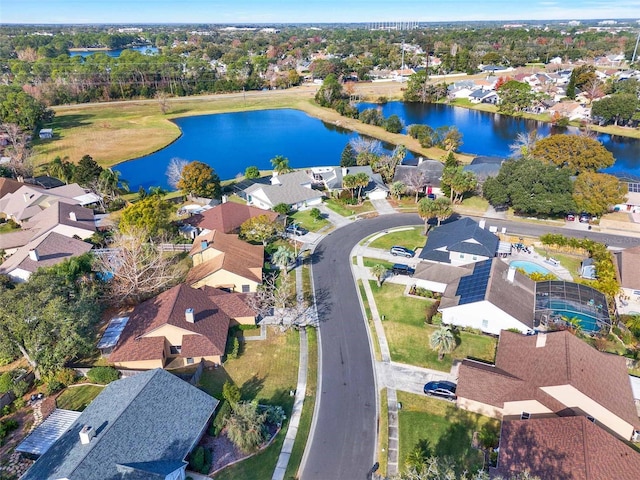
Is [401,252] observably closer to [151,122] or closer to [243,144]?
[243,144]

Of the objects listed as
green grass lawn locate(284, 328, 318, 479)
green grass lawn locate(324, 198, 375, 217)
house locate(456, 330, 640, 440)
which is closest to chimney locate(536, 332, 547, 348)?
house locate(456, 330, 640, 440)

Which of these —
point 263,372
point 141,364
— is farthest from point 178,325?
point 263,372

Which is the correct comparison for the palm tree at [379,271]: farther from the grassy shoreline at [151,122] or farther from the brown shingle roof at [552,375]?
the grassy shoreline at [151,122]

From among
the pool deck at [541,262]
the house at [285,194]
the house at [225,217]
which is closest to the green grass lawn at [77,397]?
the house at [225,217]

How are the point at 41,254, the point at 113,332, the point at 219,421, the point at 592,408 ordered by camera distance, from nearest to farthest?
1. the point at 592,408
2. the point at 219,421
3. the point at 113,332
4. the point at 41,254

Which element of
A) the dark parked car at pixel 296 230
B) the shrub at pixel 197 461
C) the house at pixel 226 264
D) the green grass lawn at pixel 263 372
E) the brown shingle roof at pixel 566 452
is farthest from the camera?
the dark parked car at pixel 296 230
